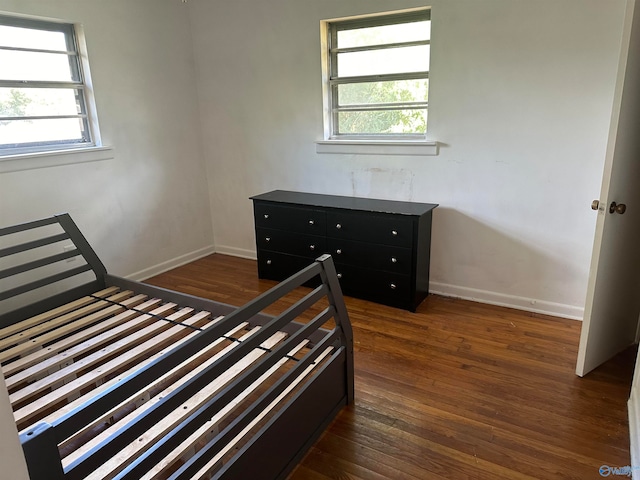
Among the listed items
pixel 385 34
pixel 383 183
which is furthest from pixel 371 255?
pixel 385 34

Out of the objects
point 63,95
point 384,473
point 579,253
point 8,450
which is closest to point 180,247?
point 63,95

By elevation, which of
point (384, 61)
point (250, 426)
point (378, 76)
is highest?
point (384, 61)

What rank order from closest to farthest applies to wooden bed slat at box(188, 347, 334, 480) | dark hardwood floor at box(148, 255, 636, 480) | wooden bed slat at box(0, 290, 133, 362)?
wooden bed slat at box(188, 347, 334, 480)
dark hardwood floor at box(148, 255, 636, 480)
wooden bed slat at box(0, 290, 133, 362)

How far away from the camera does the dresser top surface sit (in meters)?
2.99

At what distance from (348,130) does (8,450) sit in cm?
Result: 319

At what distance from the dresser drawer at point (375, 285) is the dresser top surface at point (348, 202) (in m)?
0.44

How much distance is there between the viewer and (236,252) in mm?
4305

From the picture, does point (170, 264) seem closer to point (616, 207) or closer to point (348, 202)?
point (348, 202)

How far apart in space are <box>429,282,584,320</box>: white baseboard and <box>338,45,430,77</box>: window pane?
5.23 feet

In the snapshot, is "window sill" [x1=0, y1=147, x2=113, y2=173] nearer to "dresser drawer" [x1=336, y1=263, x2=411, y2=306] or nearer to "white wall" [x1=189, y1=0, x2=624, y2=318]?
"white wall" [x1=189, y1=0, x2=624, y2=318]

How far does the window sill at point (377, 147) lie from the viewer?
3.10 m

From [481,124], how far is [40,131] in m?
3.07

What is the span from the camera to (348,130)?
3.53 metres

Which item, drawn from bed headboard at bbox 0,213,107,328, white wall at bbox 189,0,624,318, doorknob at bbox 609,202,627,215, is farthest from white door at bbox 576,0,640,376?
bed headboard at bbox 0,213,107,328
